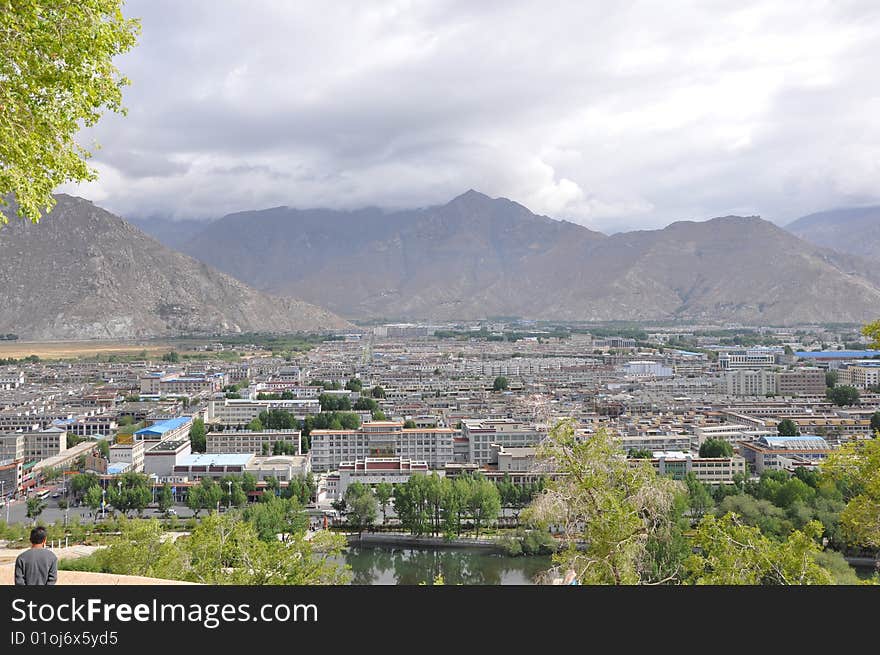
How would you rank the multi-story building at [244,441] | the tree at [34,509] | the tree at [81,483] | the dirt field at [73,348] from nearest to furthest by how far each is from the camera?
the tree at [34,509] < the tree at [81,483] < the multi-story building at [244,441] < the dirt field at [73,348]

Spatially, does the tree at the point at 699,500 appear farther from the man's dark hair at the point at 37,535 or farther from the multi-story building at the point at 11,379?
the multi-story building at the point at 11,379

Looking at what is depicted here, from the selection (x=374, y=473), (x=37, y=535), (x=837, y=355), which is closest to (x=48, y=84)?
(x=37, y=535)

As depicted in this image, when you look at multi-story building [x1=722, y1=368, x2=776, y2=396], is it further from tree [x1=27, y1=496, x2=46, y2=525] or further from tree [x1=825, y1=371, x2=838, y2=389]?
tree [x1=27, y1=496, x2=46, y2=525]

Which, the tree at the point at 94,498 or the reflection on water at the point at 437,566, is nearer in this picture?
the reflection on water at the point at 437,566

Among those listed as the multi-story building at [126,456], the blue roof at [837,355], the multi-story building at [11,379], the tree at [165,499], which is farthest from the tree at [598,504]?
the blue roof at [837,355]

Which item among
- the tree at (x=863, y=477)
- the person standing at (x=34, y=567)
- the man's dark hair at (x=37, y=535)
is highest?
the man's dark hair at (x=37, y=535)

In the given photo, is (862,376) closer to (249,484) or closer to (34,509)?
(249,484)
